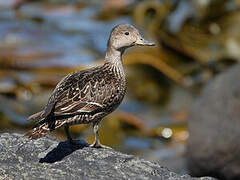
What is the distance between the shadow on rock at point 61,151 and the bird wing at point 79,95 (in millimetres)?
306

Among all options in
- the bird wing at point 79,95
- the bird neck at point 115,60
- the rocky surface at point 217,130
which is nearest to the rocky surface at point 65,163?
the bird wing at point 79,95

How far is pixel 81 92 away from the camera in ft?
18.8

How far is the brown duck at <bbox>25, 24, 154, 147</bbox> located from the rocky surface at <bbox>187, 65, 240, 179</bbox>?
2.64 meters

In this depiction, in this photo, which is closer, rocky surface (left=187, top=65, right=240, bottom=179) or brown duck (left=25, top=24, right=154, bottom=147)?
brown duck (left=25, top=24, right=154, bottom=147)

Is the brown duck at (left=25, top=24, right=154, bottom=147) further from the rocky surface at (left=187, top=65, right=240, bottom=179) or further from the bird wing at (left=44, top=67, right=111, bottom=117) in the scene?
the rocky surface at (left=187, top=65, right=240, bottom=179)

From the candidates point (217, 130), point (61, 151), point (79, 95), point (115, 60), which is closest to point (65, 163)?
point (61, 151)

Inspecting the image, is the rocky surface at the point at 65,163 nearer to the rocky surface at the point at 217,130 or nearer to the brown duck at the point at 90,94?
the brown duck at the point at 90,94

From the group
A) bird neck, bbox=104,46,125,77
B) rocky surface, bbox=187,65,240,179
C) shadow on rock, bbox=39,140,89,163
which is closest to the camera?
shadow on rock, bbox=39,140,89,163

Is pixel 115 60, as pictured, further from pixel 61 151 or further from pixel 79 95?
pixel 61 151

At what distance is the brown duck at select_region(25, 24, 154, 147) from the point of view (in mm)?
5397

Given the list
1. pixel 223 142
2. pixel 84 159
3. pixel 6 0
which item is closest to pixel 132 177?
pixel 84 159

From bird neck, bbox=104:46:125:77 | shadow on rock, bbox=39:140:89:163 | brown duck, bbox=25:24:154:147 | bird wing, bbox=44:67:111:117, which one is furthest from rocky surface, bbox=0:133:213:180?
bird neck, bbox=104:46:125:77

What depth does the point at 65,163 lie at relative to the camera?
521 cm

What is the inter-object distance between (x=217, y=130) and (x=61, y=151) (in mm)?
3543
